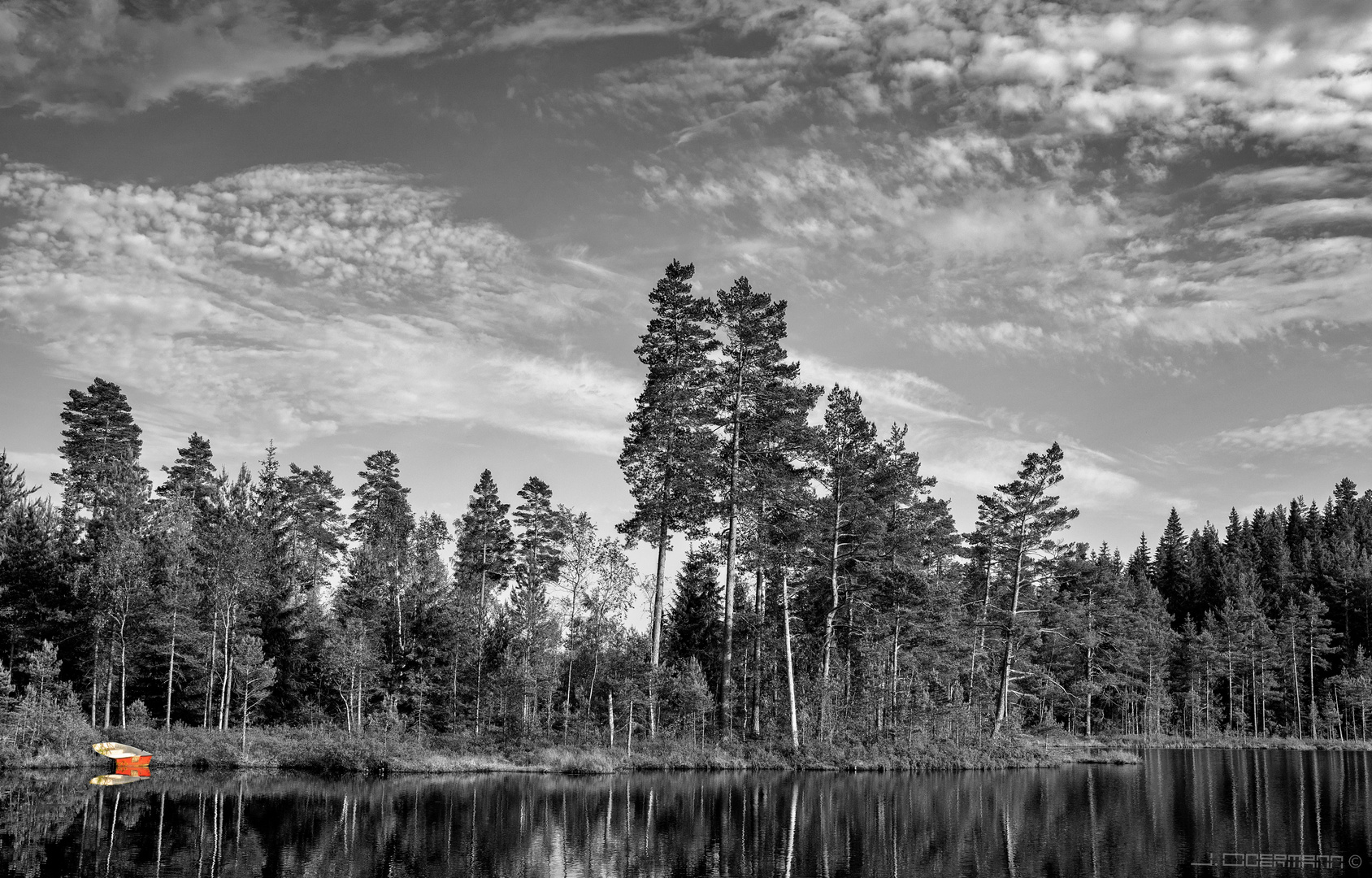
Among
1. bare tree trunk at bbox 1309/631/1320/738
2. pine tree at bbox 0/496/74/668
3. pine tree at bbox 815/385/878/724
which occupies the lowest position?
bare tree trunk at bbox 1309/631/1320/738

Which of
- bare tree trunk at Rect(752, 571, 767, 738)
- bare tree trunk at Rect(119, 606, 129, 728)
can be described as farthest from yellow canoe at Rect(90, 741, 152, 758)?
bare tree trunk at Rect(752, 571, 767, 738)

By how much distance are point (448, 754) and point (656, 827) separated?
18037mm

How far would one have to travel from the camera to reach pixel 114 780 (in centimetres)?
3347

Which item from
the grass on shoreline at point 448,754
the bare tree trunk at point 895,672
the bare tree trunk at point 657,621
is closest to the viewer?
the grass on shoreline at point 448,754

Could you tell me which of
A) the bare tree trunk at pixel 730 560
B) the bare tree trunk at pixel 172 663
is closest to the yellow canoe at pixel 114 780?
the bare tree trunk at pixel 172 663

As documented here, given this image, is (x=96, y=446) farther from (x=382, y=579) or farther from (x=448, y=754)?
(x=448, y=754)

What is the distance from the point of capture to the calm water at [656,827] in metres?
18.8

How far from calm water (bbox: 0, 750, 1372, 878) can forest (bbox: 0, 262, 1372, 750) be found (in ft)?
30.2

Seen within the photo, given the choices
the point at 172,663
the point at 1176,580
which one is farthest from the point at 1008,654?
the point at 1176,580

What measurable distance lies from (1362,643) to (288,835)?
11618 centimetres

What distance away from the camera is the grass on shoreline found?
37312 millimetres

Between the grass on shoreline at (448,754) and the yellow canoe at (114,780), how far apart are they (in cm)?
390

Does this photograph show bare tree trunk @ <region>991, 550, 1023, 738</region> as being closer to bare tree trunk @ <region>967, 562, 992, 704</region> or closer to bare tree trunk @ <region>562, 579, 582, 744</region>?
bare tree trunk @ <region>967, 562, 992, 704</region>

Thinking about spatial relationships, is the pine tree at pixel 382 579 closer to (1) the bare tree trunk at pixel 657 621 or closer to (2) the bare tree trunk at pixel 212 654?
(2) the bare tree trunk at pixel 212 654
